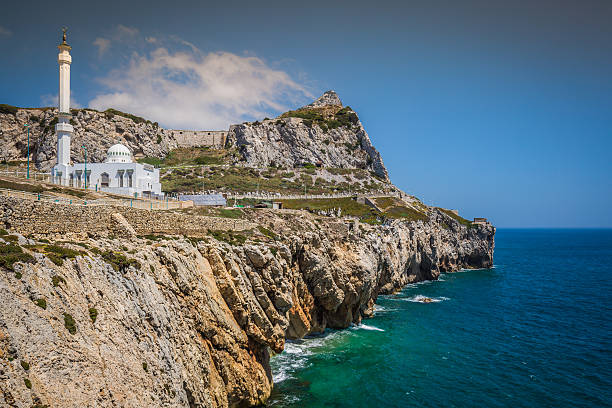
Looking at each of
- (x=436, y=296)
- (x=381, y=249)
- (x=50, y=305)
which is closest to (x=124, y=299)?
(x=50, y=305)

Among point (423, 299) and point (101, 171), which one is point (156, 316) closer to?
point (101, 171)

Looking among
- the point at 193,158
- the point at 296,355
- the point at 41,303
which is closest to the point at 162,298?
the point at 41,303

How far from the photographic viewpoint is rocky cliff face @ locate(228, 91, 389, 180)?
129750 mm

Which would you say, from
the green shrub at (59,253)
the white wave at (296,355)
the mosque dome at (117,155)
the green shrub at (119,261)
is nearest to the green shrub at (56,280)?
the green shrub at (59,253)

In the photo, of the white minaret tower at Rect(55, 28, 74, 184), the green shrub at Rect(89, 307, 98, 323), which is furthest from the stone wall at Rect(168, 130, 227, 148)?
the green shrub at Rect(89, 307, 98, 323)

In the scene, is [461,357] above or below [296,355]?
below

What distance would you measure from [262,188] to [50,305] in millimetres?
83571

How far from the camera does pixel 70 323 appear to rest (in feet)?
40.3

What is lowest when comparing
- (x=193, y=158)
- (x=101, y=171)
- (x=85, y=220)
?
(x=85, y=220)

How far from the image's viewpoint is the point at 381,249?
2378 inches

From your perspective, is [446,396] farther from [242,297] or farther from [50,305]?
[50,305]

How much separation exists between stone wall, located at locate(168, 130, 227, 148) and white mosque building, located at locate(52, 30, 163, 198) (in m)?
86.4

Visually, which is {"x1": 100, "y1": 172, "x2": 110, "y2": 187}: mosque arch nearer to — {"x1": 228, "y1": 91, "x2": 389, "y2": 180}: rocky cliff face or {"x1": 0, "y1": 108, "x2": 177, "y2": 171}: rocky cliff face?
{"x1": 0, "y1": 108, "x2": 177, "y2": 171}: rocky cliff face

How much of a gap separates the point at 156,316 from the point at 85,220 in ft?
27.8
